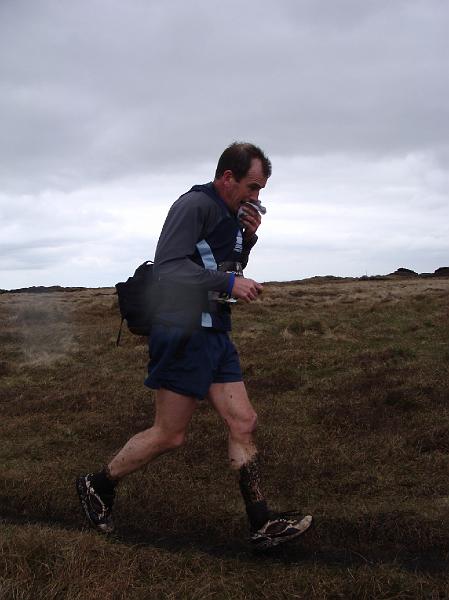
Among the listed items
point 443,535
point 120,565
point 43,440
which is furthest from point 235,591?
point 43,440

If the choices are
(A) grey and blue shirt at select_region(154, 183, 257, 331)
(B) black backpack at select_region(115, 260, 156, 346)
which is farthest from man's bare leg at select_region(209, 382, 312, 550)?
(B) black backpack at select_region(115, 260, 156, 346)

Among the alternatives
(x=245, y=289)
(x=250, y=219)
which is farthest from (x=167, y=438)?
(x=250, y=219)

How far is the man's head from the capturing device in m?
4.22

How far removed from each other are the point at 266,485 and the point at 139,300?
7.97 feet

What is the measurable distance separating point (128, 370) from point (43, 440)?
16.1 ft

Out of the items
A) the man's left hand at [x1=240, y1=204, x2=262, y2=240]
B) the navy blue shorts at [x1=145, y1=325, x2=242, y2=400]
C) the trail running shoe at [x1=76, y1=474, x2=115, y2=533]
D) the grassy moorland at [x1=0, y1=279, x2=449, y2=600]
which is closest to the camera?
the grassy moorland at [x1=0, y1=279, x2=449, y2=600]

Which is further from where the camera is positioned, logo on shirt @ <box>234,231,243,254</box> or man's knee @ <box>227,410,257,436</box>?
logo on shirt @ <box>234,231,243,254</box>

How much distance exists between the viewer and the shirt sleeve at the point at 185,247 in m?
3.98

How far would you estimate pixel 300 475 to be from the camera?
585cm

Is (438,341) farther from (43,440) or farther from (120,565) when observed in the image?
(120,565)

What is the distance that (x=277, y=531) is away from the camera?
3.97m

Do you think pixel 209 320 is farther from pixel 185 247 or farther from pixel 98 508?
pixel 98 508

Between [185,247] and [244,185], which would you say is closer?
[185,247]

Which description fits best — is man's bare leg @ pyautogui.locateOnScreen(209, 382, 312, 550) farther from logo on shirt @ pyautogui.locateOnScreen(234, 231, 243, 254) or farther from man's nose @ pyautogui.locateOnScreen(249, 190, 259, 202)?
man's nose @ pyautogui.locateOnScreen(249, 190, 259, 202)
